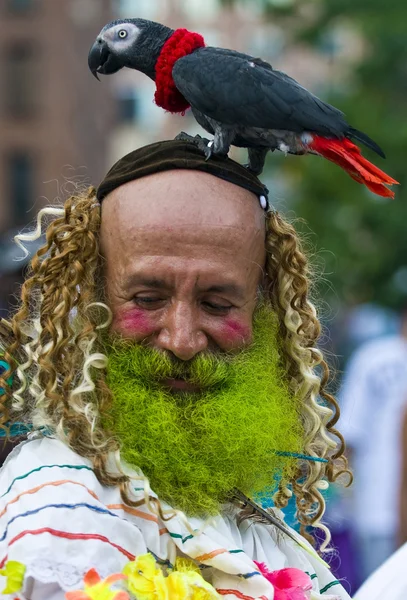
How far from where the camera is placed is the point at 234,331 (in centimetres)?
251

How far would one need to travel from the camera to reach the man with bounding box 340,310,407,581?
6.17m

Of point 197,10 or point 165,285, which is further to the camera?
point 197,10

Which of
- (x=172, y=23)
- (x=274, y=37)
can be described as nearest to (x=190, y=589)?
(x=274, y=37)

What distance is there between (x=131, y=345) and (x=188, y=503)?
1.25 ft

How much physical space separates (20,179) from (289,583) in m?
32.1

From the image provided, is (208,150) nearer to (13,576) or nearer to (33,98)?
(13,576)

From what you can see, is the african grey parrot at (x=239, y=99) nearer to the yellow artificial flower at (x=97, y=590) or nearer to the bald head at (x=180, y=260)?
the bald head at (x=180, y=260)

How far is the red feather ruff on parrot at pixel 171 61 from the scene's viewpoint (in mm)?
2543

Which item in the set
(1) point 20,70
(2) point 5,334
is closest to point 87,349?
(2) point 5,334

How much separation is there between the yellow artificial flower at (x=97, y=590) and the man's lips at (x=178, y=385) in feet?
1.74

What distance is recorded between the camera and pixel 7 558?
205 centimetres

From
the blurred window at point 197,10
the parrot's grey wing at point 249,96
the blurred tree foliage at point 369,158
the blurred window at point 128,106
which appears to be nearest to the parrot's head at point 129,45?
the parrot's grey wing at point 249,96

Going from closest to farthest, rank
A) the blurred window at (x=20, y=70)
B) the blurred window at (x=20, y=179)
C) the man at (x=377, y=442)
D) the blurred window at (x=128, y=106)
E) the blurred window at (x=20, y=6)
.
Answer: the man at (x=377, y=442) → the blurred window at (x=20, y=70) → the blurred window at (x=20, y=6) → the blurred window at (x=20, y=179) → the blurred window at (x=128, y=106)

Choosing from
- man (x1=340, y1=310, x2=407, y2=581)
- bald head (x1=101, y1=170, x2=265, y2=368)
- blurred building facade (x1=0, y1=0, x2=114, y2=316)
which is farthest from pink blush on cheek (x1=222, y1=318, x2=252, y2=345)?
blurred building facade (x1=0, y1=0, x2=114, y2=316)
